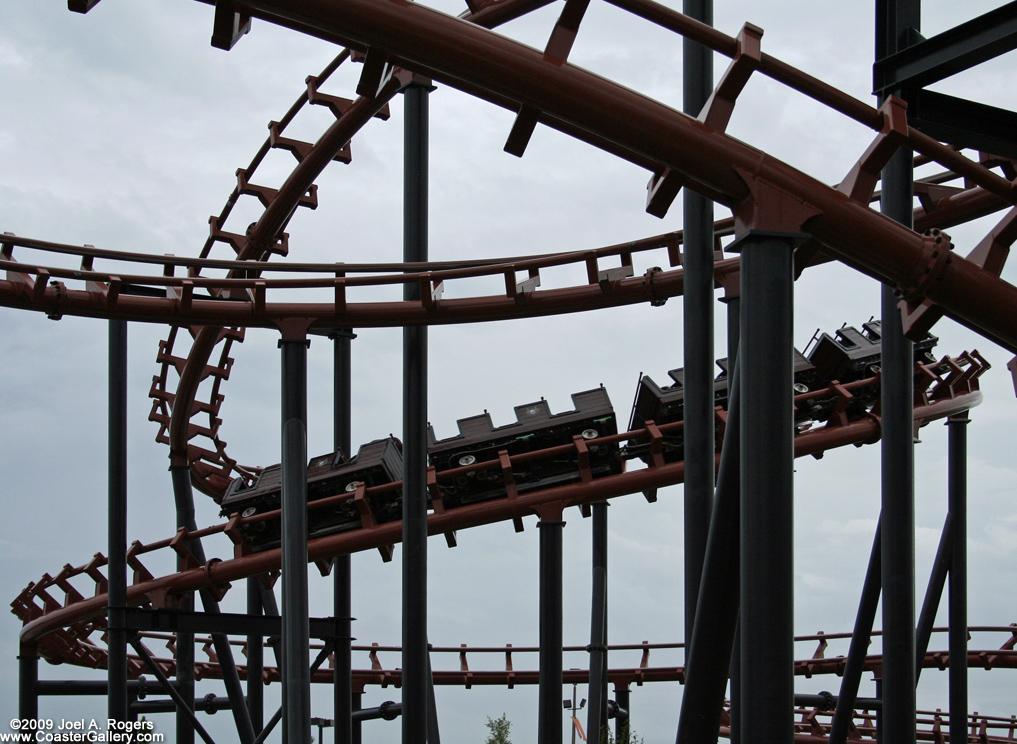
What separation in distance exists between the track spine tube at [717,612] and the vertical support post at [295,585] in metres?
3.85

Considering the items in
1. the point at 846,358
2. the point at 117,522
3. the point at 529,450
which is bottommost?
the point at 117,522

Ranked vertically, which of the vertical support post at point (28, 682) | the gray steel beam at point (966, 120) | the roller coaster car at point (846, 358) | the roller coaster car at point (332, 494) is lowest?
the vertical support post at point (28, 682)

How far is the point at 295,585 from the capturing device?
7.34 metres

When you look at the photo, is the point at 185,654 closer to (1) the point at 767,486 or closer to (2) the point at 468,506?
(2) the point at 468,506

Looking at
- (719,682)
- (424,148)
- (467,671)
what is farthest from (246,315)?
(467,671)

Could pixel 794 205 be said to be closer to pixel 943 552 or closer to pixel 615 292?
pixel 615 292

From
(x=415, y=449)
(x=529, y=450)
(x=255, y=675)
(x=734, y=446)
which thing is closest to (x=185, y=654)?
(x=255, y=675)

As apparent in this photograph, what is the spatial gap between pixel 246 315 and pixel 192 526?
4.04m

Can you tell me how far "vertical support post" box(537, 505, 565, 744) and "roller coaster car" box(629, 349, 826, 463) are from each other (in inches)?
58.4

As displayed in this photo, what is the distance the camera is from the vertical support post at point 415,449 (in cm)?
729

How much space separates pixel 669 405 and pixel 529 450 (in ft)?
4.20

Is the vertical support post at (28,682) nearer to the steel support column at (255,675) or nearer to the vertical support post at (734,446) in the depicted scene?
the steel support column at (255,675)

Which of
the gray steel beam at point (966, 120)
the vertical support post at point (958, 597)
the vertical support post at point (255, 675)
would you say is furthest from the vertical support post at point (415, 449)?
the vertical support post at point (958, 597)

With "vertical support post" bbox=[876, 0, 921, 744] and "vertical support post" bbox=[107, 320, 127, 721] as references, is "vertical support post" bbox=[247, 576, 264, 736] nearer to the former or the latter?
"vertical support post" bbox=[107, 320, 127, 721]
